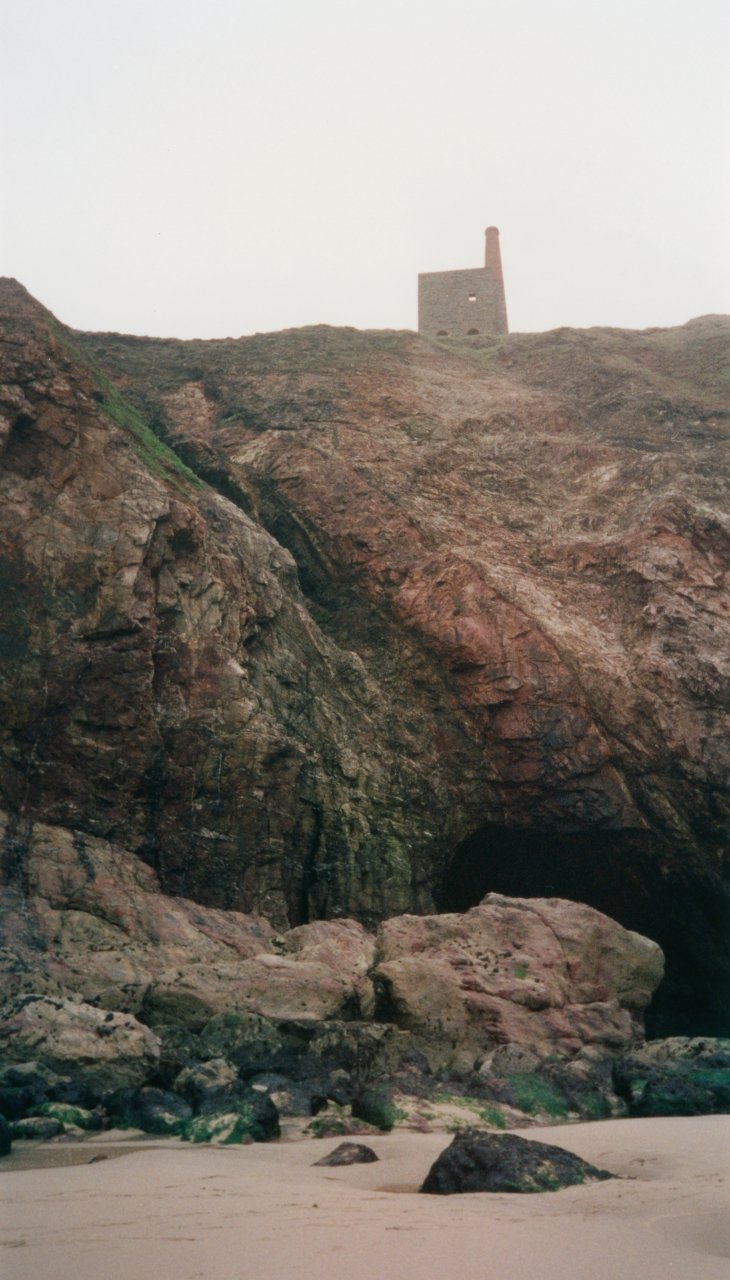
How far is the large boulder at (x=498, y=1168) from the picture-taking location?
16.1 ft

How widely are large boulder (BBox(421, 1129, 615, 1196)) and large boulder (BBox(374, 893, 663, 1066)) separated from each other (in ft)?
16.8

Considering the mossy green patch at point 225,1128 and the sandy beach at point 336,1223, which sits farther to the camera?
the mossy green patch at point 225,1128

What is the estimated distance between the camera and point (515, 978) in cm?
1142

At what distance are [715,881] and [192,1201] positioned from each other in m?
13.2

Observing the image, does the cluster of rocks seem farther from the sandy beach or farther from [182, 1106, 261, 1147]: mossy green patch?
the sandy beach

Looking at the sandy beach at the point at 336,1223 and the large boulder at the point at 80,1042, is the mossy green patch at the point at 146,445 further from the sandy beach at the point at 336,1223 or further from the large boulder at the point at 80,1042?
the sandy beach at the point at 336,1223

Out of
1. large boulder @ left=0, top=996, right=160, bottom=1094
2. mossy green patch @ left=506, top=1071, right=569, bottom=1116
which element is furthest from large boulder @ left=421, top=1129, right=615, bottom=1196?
large boulder @ left=0, top=996, right=160, bottom=1094

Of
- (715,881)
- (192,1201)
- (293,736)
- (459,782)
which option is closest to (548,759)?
(459,782)

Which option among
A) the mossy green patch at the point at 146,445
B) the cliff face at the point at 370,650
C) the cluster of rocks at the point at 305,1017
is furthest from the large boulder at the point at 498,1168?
the mossy green patch at the point at 146,445

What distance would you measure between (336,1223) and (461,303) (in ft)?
120


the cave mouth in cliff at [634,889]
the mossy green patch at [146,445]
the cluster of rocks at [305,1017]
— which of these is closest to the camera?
the cluster of rocks at [305,1017]

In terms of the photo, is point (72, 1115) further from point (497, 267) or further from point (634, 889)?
point (497, 267)

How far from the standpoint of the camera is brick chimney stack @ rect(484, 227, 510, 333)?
37250 millimetres

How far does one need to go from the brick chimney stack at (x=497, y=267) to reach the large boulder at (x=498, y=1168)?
114 ft
